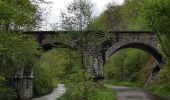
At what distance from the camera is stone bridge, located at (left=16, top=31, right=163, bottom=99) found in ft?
141

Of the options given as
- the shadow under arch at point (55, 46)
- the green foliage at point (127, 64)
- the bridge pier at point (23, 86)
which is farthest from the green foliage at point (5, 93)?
the green foliage at point (127, 64)

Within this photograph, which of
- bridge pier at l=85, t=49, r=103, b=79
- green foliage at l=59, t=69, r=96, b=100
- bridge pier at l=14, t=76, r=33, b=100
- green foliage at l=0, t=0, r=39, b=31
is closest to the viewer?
green foliage at l=0, t=0, r=39, b=31

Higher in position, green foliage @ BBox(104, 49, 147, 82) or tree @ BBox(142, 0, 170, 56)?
tree @ BBox(142, 0, 170, 56)

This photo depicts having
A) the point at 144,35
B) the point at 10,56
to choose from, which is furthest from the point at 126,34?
the point at 10,56

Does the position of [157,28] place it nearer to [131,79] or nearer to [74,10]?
[74,10]

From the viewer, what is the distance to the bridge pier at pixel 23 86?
138 ft

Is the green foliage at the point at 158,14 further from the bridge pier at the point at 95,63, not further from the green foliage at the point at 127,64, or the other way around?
the green foliage at the point at 127,64

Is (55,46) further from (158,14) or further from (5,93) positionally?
(158,14)

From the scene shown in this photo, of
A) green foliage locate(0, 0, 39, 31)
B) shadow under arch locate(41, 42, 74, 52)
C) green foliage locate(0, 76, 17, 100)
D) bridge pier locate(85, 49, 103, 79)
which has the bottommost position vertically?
green foliage locate(0, 76, 17, 100)

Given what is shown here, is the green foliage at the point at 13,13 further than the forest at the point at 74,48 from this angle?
No

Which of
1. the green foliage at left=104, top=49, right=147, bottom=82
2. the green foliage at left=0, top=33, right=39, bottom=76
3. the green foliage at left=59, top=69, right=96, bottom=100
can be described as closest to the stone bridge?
the green foliage at left=0, top=33, right=39, bottom=76

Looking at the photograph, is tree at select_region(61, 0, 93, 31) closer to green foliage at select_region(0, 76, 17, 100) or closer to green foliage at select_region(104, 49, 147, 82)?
green foliage at select_region(0, 76, 17, 100)

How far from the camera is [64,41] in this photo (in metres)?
42.7

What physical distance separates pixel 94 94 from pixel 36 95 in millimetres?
14818
